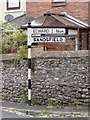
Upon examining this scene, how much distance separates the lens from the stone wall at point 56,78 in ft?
44.1

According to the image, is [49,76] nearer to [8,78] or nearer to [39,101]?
[39,101]

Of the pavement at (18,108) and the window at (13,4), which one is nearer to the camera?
the pavement at (18,108)

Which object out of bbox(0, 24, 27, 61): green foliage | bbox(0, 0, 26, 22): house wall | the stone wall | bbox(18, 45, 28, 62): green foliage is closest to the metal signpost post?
the stone wall

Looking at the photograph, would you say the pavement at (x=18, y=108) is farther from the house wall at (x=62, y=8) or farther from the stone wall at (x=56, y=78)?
the house wall at (x=62, y=8)

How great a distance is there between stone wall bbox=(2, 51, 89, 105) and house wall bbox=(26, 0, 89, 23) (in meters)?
5.31

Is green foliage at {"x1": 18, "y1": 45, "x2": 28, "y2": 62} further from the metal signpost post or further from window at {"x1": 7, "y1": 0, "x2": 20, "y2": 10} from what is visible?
window at {"x1": 7, "y1": 0, "x2": 20, "y2": 10}

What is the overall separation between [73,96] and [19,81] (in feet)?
6.85

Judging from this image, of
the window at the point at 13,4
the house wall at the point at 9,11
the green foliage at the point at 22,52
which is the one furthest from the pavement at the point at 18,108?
the window at the point at 13,4

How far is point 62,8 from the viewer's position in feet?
64.5

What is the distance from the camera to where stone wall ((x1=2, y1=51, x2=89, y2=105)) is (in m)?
13.4

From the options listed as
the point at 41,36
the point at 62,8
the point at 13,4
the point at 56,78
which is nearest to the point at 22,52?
the point at 41,36

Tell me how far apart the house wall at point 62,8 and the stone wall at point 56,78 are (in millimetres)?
5310

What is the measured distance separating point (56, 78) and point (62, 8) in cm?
651

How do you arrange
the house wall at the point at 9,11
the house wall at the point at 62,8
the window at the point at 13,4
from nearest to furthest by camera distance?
the house wall at the point at 62,8 < the house wall at the point at 9,11 < the window at the point at 13,4
